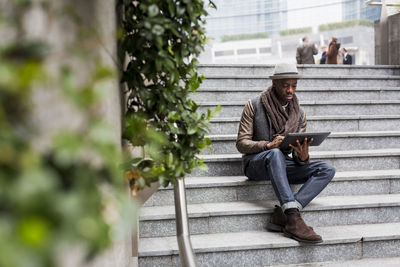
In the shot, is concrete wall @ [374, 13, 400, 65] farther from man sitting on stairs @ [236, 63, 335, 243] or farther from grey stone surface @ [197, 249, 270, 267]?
grey stone surface @ [197, 249, 270, 267]

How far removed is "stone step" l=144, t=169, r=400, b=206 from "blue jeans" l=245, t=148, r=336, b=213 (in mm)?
116

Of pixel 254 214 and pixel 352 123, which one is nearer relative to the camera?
pixel 254 214

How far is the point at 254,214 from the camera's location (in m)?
3.19

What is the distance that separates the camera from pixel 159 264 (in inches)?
109

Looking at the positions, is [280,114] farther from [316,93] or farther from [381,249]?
[316,93]

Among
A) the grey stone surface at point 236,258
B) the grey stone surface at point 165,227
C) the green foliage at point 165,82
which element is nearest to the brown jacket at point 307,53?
the grey stone surface at point 165,227

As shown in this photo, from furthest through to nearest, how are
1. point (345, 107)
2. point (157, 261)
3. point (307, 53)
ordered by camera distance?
point (307, 53), point (345, 107), point (157, 261)

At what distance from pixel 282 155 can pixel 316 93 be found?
2.25 meters

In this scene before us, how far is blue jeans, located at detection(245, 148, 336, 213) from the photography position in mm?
3062

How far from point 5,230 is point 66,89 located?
0.19 m

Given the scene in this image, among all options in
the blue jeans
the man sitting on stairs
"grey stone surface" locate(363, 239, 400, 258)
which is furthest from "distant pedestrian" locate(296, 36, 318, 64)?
"grey stone surface" locate(363, 239, 400, 258)

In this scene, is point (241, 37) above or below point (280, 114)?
above

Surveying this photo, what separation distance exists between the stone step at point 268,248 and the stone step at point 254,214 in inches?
2.6

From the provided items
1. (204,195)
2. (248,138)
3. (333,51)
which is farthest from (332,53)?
(204,195)
